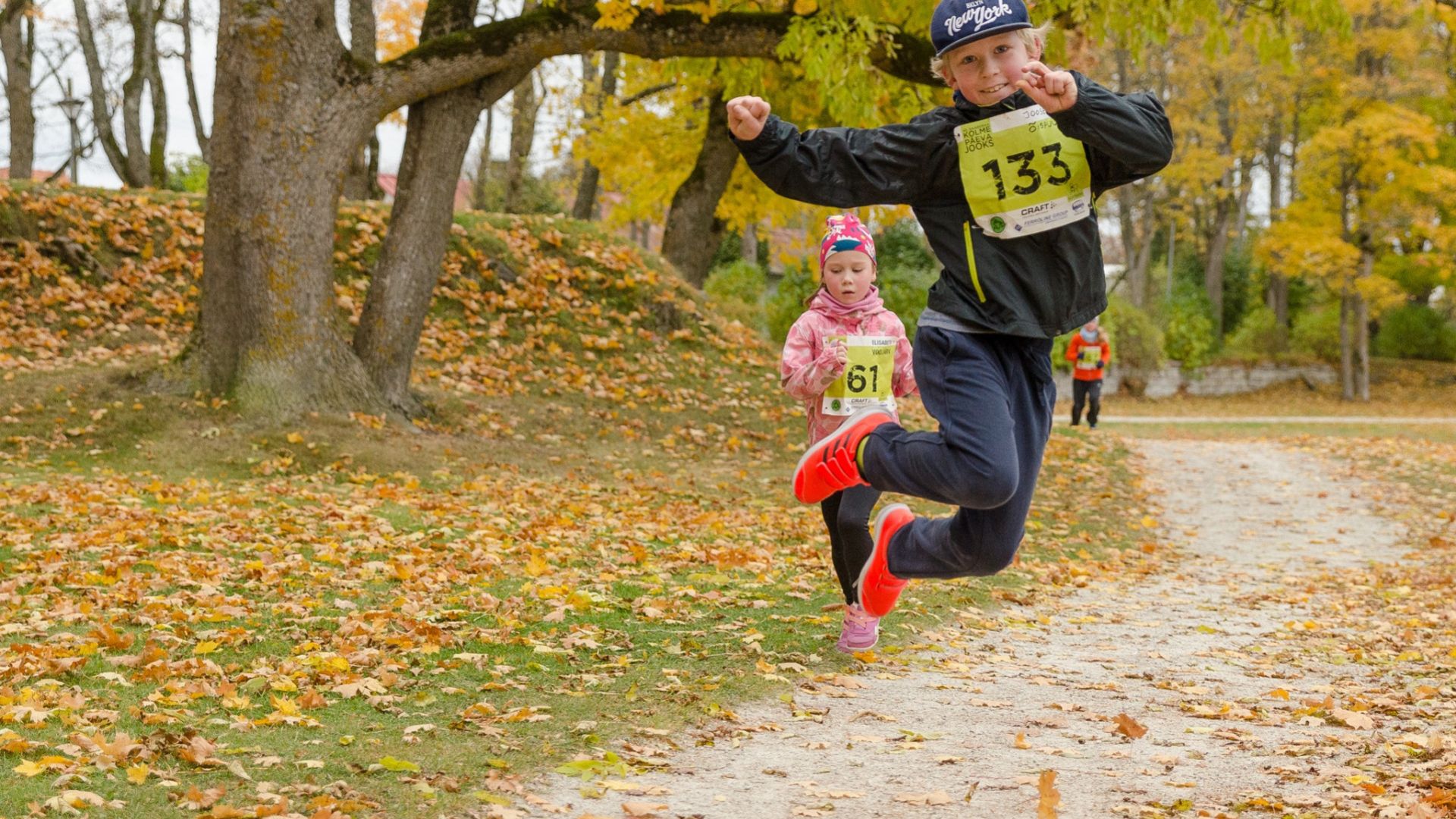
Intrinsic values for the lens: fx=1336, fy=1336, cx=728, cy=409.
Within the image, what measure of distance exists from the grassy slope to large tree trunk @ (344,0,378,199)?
8.10ft

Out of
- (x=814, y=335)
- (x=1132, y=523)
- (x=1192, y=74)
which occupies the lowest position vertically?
(x=1132, y=523)

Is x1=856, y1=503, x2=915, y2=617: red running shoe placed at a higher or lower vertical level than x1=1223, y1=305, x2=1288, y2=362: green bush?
lower

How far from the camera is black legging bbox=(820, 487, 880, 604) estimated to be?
589 cm

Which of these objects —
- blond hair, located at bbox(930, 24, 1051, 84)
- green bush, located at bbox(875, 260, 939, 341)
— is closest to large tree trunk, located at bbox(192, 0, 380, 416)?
blond hair, located at bbox(930, 24, 1051, 84)

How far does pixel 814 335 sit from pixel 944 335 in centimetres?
130

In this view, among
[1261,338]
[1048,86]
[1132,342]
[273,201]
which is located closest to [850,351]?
[1048,86]

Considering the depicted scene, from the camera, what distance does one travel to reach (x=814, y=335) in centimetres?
583

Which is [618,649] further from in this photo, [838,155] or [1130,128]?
[1130,128]

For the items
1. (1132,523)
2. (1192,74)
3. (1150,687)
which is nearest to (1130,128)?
(1150,687)

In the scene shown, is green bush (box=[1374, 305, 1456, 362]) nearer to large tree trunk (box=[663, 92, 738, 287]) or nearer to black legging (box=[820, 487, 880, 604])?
large tree trunk (box=[663, 92, 738, 287])

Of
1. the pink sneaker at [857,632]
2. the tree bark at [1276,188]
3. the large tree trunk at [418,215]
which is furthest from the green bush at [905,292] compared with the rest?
the pink sneaker at [857,632]

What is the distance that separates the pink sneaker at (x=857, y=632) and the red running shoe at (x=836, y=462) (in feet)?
3.46

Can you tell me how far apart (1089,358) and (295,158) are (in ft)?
39.4

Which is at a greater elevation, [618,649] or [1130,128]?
[1130,128]
